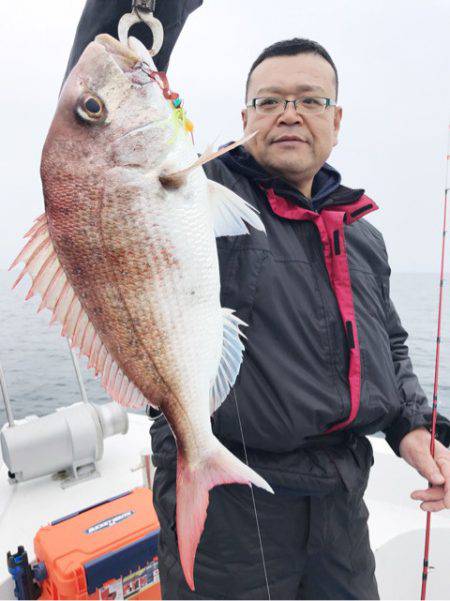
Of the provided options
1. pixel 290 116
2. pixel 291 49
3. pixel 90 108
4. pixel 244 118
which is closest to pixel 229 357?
pixel 90 108

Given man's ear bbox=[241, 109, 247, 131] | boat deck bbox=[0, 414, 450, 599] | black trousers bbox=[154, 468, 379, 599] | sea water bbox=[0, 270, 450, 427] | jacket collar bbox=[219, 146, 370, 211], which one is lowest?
sea water bbox=[0, 270, 450, 427]

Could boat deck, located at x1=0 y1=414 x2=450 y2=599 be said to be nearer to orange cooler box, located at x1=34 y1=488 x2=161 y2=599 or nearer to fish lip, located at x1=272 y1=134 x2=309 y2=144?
orange cooler box, located at x1=34 y1=488 x2=161 y2=599

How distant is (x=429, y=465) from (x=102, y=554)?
1592mm

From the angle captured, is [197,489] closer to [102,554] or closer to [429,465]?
[429,465]

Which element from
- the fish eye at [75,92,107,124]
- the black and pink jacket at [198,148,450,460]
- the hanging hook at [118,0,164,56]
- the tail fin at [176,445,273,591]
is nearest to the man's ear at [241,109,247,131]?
the black and pink jacket at [198,148,450,460]

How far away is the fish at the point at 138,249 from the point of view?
1090 mm

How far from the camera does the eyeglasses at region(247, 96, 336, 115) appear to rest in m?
1.77

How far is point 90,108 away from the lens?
1.10m

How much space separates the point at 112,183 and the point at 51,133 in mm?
203

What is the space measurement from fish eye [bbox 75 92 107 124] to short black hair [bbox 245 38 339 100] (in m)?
0.95

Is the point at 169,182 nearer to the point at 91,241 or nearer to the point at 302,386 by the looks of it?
the point at 91,241

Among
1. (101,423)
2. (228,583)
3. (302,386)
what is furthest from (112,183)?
(101,423)

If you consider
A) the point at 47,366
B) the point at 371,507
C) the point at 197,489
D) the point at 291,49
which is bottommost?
the point at 47,366

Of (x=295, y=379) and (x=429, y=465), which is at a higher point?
(x=295, y=379)
